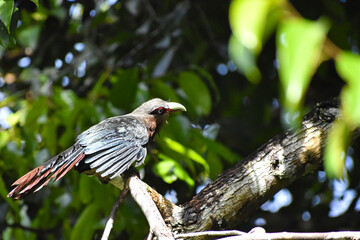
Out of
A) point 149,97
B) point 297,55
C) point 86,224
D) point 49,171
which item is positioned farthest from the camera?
point 149,97

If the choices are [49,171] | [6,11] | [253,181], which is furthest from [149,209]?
[6,11]

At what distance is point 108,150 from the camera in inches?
124

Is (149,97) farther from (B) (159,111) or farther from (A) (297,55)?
(A) (297,55)

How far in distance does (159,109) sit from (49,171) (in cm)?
108

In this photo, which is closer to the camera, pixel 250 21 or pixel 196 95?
pixel 250 21

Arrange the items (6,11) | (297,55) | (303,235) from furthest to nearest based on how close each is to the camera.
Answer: (6,11) < (303,235) < (297,55)

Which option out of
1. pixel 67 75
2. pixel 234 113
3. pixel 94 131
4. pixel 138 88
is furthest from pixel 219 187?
pixel 67 75

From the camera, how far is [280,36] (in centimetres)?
124

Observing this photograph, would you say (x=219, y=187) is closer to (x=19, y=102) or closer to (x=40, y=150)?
(x=40, y=150)

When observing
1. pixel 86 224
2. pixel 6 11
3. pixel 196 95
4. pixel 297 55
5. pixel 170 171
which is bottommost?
pixel 86 224

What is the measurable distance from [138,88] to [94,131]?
0.71 m

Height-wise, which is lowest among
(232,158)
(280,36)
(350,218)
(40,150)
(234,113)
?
(350,218)

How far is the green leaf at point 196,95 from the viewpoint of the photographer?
12.2 ft

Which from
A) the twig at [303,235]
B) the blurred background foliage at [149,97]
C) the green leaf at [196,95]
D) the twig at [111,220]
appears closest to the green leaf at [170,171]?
the blurred background foliage at [149,97]
